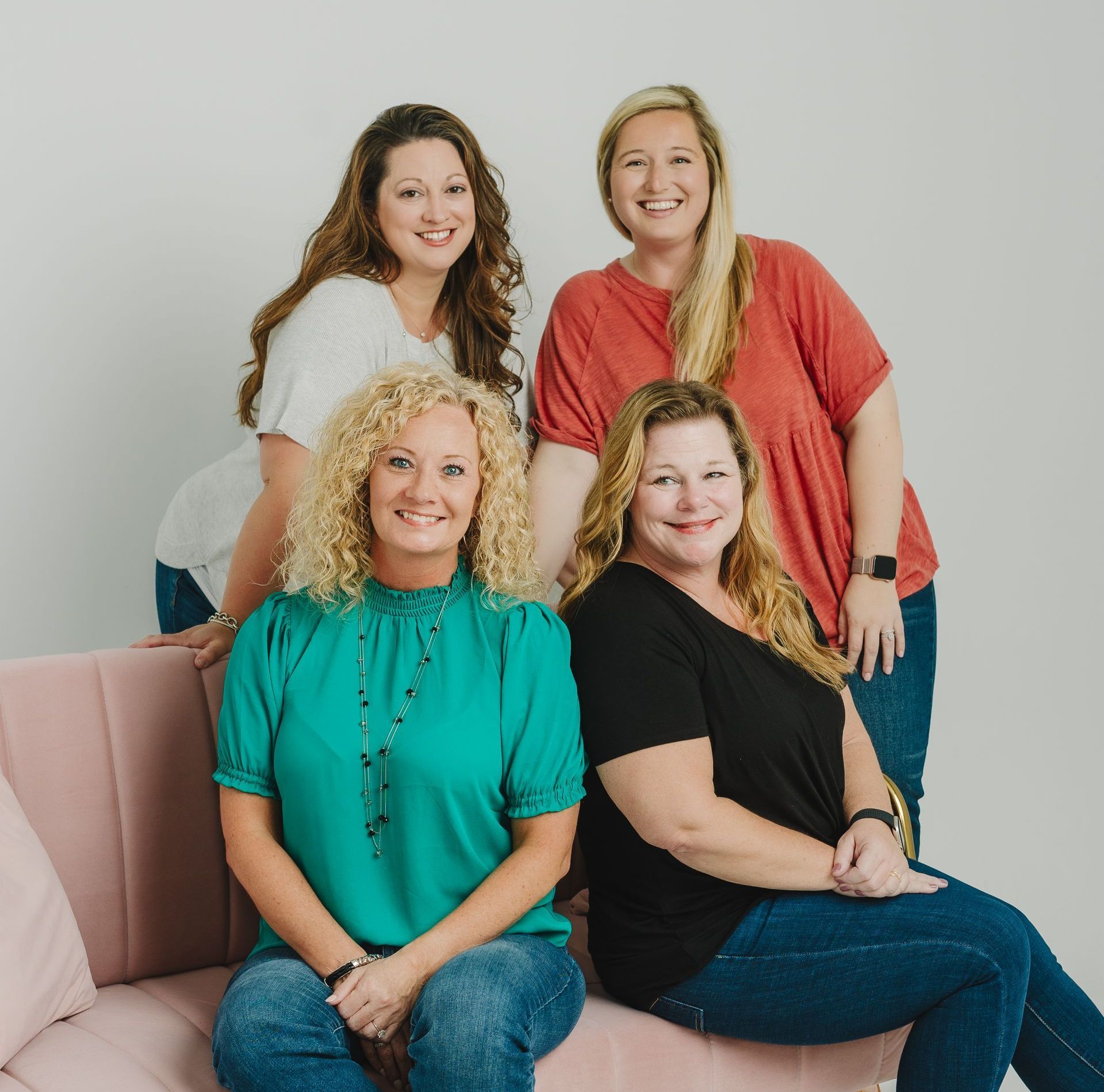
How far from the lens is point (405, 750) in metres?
1.76

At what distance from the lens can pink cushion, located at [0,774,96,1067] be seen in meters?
1.75

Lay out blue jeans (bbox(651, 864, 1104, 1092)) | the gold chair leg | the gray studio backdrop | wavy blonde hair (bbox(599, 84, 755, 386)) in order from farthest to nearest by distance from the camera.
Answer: the gray studio backdrop → wavy blonde hair (bbox(599, 84, 755, 386)) → the gold chair leg → blue jeans (bbox(651, 864, 1104, 1092))

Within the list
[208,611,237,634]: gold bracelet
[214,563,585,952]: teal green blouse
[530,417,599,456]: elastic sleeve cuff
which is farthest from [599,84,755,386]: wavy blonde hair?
[208,611,237,634]: gold bracelet

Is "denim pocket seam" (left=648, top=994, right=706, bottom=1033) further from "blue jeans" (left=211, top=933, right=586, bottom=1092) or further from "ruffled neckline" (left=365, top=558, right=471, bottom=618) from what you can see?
"ruffled neckline" (left=365, top=558, right=471, bottom=618)

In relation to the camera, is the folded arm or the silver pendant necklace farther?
the silver pendant necklace

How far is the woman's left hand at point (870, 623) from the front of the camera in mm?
2289

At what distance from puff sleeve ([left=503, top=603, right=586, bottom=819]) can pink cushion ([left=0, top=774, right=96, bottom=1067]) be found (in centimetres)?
70

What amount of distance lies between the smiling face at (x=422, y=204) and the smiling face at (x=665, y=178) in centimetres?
32

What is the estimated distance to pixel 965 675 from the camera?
12.2 ft

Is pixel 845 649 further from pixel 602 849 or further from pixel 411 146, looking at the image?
pixel 411 146

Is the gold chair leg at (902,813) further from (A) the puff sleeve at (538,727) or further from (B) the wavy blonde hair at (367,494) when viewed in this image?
(B) the wavy blonde hair at (367,494)

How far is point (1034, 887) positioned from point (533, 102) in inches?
105

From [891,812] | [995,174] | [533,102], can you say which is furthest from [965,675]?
[533,102]

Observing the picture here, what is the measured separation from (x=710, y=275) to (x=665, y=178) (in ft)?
0.66
